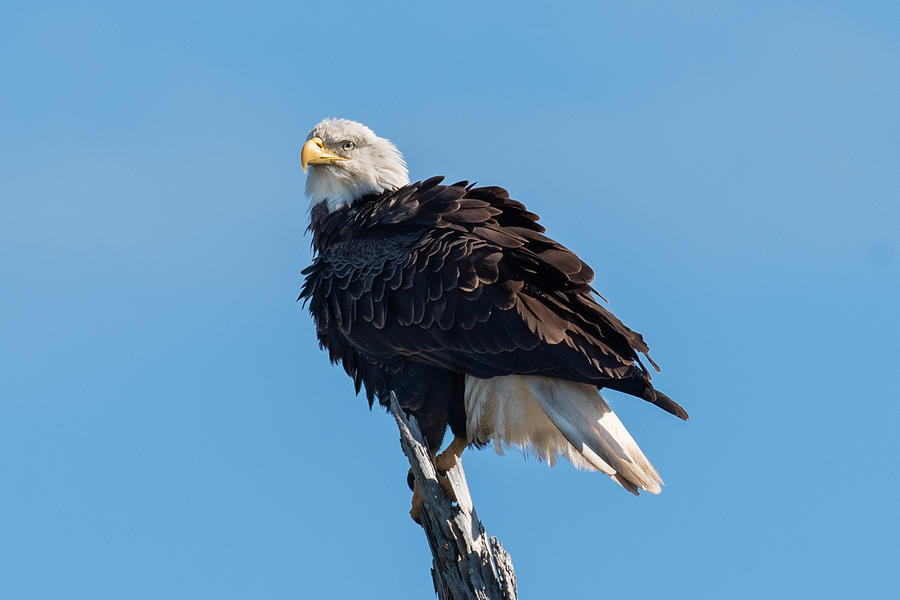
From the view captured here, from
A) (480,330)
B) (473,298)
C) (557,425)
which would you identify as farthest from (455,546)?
(473,298)

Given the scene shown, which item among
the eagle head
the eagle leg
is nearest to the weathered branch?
the eagle leg

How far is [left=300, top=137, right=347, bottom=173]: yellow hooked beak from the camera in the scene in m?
7.60

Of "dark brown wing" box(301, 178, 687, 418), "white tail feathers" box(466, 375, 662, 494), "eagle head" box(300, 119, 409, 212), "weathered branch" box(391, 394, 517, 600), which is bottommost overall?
"weathered branch" box(391, 394, 517, 600)

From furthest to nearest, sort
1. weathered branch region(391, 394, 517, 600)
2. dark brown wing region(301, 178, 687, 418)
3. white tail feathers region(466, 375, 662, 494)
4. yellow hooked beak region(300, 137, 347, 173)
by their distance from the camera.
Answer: yellow hooked beak region(300, 137, 347, 173) → dark brown wing region(301, 178, 687, 418) → white tail feathers region(466, 375, 662, 494) → weathered branch region(391, 394, 517, 600)

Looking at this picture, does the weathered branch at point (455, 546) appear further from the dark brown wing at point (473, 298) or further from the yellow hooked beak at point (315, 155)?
the yellow hooked beak at point (315, 155)

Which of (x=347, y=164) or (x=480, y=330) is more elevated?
(x=347, y=164)

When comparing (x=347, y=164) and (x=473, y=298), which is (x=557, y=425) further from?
(x=347, y=164)

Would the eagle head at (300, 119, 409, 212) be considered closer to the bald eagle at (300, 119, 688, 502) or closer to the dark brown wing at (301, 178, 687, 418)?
the bald eagle at (300, 119, 688, 502)

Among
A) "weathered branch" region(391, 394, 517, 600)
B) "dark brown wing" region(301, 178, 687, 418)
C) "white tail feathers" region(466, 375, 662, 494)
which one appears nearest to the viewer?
"weathered branch" region(391, 394, 517, 600)

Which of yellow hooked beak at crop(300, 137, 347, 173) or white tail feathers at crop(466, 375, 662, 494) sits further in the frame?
yellow hooked beak at crop(300, 137, 347, 173)

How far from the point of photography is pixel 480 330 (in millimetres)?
6250

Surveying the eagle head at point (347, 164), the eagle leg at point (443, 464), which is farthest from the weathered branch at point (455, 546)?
the eagle head at point (347, 164)

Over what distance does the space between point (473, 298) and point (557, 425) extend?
2.88 feet

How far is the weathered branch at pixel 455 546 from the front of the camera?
206 inches
